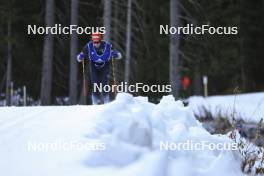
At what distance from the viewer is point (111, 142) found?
679 cm

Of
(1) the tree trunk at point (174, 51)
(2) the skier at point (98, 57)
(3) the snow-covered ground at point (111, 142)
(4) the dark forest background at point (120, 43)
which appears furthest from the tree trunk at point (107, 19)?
(3) the snow-covered ground at point (111, 142)

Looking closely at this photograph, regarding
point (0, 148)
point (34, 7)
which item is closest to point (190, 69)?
point (34, 7)

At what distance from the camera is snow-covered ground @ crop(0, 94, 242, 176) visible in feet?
20.8

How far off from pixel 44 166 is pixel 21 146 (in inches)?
32.9

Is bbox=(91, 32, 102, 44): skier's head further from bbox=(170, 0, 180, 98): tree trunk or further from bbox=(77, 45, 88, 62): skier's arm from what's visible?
bbox=(170, 0, 180, 98): tree trunk

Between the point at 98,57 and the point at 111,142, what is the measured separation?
6.12 m

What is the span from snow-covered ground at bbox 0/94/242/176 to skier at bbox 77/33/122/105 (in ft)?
12.9

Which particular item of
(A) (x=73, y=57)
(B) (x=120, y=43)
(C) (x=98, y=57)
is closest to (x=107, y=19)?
(A) (x=73, y=57)

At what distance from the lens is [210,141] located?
321 inches

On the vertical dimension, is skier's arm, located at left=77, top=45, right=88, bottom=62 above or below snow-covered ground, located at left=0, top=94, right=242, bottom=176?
above

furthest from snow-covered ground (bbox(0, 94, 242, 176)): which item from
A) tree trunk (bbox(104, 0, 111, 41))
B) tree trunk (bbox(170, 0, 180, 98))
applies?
tree trunk (bbox(104, 0, 111, 41))

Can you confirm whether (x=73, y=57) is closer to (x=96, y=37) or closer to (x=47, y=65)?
(x=47, y=65)

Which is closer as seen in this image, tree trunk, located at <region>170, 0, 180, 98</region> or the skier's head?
the skier's head

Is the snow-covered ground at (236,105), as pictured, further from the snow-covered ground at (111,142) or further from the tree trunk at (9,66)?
the snow-covered ground at (111,142)
